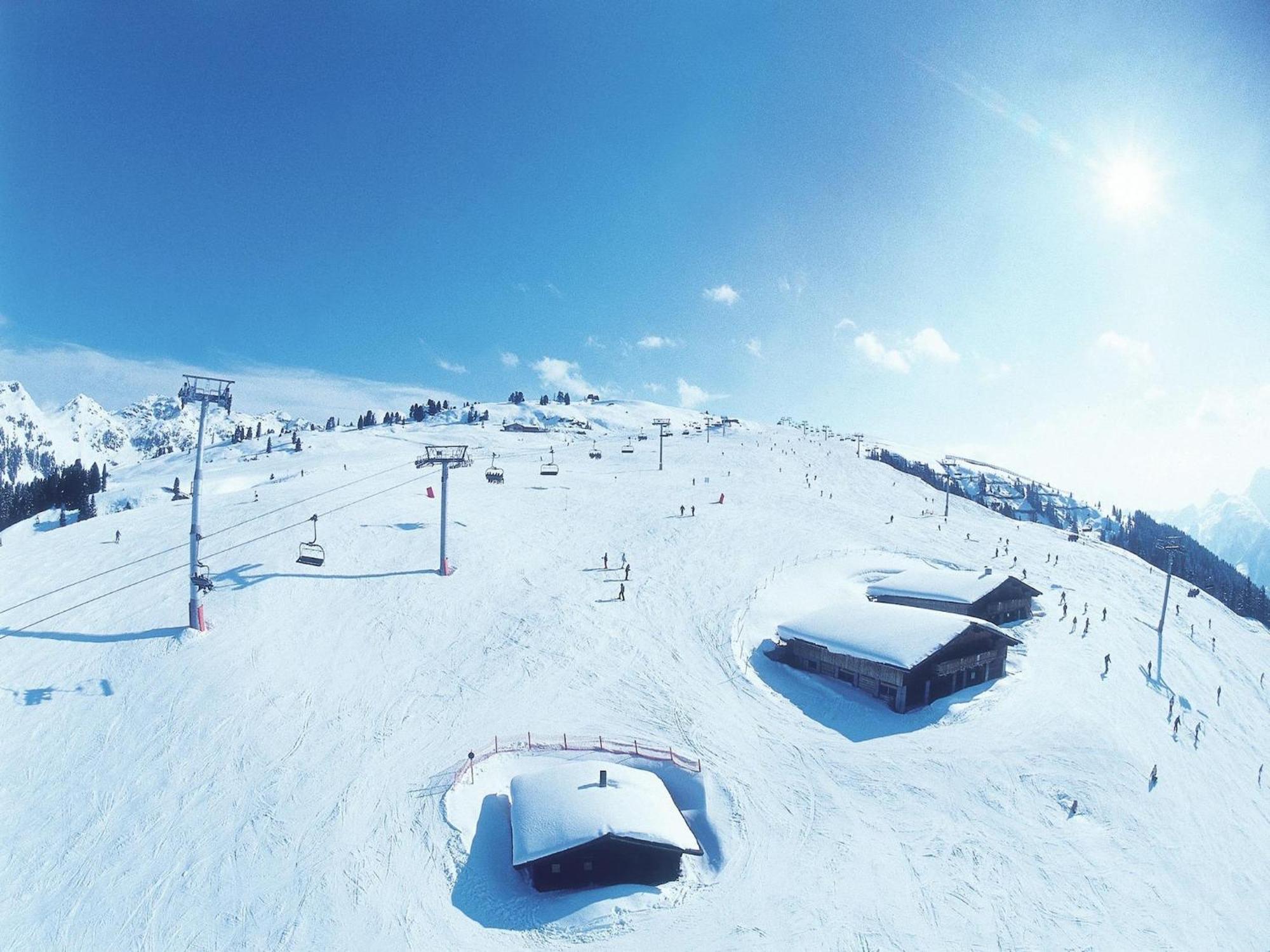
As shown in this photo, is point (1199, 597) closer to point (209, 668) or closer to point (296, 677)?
point (296, 677)

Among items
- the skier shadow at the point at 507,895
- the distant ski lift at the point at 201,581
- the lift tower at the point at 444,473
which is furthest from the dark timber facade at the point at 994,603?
the distant ski lift at the point at 201,581

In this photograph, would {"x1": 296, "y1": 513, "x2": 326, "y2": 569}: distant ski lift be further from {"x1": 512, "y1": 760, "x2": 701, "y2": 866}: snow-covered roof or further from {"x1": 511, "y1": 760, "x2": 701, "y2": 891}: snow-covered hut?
{"x1": 511, "y1": 760, "x2": 701, "y2": 891}: snow-covered hut

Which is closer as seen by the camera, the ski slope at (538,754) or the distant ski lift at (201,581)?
the ski slope at (538,754)

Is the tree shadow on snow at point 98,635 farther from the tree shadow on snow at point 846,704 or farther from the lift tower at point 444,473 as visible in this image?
the tree shadow on snow at point 846,704

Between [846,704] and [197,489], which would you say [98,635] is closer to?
[197,489]

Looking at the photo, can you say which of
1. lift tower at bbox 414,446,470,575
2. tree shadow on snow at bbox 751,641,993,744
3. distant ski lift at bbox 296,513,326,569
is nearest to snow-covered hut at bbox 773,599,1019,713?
tree shadow on snow at bbox 751,641,993,744

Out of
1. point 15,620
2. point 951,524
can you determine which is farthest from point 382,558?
point 951,524
